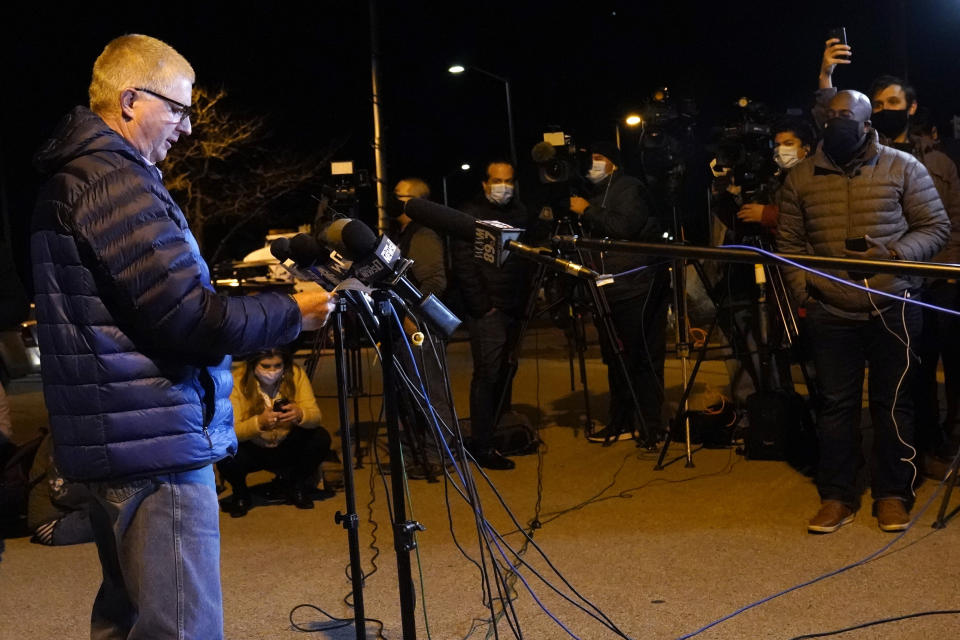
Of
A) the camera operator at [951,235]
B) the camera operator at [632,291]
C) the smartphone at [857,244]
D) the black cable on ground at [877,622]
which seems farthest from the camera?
the camera operator at [632,291]

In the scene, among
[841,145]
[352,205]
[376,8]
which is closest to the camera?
[841,145]

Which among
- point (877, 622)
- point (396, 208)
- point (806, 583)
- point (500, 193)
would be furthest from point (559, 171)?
point (877, 622)

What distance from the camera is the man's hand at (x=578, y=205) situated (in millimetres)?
6871

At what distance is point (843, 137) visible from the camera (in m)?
4.66

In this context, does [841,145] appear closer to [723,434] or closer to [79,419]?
[723,434]

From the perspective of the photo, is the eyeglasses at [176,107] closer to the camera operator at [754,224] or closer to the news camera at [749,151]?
the camera operator at [754,224]

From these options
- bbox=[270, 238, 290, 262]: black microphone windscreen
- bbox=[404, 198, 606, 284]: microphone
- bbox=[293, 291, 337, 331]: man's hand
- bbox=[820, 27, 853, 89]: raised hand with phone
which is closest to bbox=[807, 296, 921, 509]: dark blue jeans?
bbox=[820, 27, 853, 89]: raised hand with phone

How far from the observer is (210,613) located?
2.43 meters

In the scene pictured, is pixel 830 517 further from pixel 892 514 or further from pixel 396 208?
pixel 396 208

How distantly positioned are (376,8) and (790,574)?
11274mm

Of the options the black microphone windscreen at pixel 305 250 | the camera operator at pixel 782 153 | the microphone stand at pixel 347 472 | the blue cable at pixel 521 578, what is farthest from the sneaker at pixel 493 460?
the black microphone windscreen at pixel 305 250

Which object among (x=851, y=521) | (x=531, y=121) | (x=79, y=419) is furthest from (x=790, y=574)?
(x=531, y=121)

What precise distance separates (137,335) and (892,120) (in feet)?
15.2

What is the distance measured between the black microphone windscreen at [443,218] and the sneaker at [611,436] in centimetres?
463
